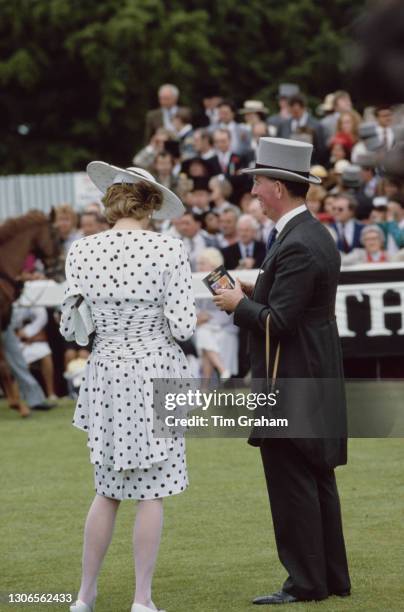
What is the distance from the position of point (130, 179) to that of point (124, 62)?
28.7 meters

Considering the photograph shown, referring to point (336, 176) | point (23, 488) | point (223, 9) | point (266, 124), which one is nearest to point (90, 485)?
point (23, 488)

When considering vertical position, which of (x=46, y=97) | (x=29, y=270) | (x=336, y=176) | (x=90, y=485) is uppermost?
(x=46, y=97)

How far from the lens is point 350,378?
1222 centimetres

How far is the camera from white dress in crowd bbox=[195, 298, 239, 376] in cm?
1337

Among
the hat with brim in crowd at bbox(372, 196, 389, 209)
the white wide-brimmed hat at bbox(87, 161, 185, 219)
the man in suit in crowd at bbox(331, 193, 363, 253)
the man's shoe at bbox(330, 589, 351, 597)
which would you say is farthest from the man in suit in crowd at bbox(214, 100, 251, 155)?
the man's shoe at bbox(330, 589, 351, 597)

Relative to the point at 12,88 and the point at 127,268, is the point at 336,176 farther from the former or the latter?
the point at 12,88

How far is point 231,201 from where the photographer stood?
15562 millimetres

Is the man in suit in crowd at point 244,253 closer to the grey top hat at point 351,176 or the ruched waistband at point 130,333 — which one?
the grey top hat at point 351,176

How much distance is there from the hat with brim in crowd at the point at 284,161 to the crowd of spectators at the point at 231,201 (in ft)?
20.0

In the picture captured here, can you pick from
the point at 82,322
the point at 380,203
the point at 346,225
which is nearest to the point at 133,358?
the point at 82,322

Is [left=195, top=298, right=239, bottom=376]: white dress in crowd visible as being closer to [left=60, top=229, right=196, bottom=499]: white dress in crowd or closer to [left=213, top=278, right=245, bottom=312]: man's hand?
[left=213, top=278, right=245, bottom=312]: man's hand

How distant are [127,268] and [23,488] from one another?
415 centimetres

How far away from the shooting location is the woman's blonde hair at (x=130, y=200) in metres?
5.18

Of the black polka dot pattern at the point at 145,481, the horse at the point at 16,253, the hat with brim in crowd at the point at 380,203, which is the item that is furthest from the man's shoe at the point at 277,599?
the hat with brim in crowd at the point at 380,203
